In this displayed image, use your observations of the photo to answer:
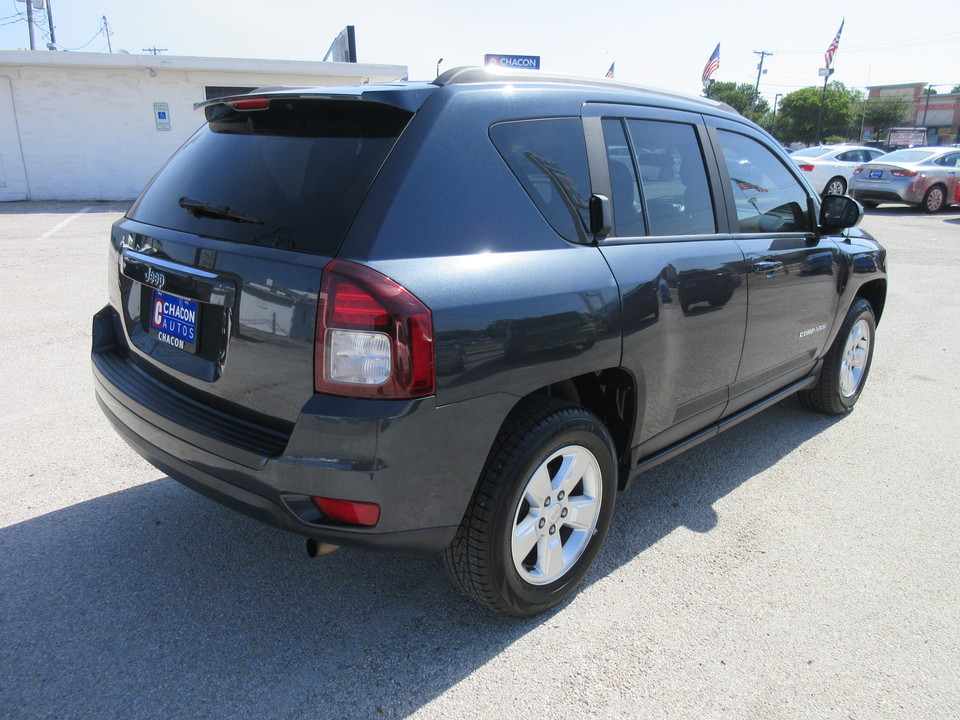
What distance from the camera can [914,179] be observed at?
1705 centimetres

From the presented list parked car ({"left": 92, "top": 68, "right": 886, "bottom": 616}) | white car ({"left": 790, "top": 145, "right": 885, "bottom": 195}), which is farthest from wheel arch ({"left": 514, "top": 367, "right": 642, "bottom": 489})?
white car ({"left": 790, "top": 145, "right": 885, "bottom": 195})

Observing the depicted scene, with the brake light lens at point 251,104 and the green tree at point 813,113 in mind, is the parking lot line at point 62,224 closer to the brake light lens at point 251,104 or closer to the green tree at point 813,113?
the brake light lens at point 251,104

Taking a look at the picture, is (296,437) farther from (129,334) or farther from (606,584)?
(606,584)

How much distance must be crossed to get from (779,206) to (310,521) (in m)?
2.99

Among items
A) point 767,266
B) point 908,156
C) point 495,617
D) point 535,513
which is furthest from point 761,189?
point 908,156

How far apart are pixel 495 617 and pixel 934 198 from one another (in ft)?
63.4

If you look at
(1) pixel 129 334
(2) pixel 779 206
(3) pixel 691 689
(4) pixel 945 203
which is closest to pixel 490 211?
(1) pixel 129 334

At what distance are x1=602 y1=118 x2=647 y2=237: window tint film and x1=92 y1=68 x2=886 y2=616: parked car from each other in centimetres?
1

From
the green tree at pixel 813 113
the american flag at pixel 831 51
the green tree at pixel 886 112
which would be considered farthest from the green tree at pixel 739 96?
the american flag at pixel 831 51

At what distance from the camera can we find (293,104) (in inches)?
94.5

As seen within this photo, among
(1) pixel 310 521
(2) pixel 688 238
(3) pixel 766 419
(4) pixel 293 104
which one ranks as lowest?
(3) pixel 766 419

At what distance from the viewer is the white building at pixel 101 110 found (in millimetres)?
16625

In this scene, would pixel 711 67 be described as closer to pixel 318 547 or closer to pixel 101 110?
pixel 101 110

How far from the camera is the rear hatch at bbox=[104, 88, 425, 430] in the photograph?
6.81 feet
